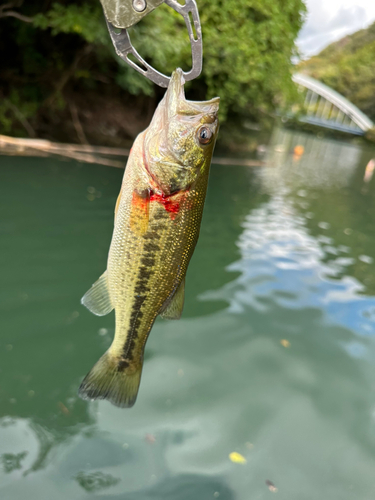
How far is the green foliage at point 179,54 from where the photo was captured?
14086mm

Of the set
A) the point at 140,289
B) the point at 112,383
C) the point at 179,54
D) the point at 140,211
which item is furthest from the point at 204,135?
the point at 179,54

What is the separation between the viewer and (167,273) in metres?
2.14

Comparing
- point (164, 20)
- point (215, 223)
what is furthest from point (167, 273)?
point (164, 20)

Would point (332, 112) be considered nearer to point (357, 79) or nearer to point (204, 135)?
point (357, 79)

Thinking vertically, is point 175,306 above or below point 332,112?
below

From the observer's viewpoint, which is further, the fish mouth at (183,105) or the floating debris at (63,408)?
the floating debris at (63,408)

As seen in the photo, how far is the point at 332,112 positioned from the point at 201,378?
88.3m

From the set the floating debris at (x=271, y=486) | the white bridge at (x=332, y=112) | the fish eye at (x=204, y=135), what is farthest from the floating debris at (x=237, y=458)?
the white bridge at (x=332, y=112)

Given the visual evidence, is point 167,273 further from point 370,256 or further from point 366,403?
point 370,256

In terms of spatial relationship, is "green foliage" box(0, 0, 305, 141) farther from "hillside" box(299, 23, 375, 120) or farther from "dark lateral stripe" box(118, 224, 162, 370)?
"hillside" box(299, 23, 375, 120)

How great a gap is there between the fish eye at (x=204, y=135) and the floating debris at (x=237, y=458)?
281 cm

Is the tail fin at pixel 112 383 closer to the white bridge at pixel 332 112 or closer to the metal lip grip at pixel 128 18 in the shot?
the metal lip grip at pixel 128 18

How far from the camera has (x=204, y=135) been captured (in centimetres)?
205

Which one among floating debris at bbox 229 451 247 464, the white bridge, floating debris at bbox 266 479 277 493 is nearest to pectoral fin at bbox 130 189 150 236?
floating debris at bbox 229 451 247 464
